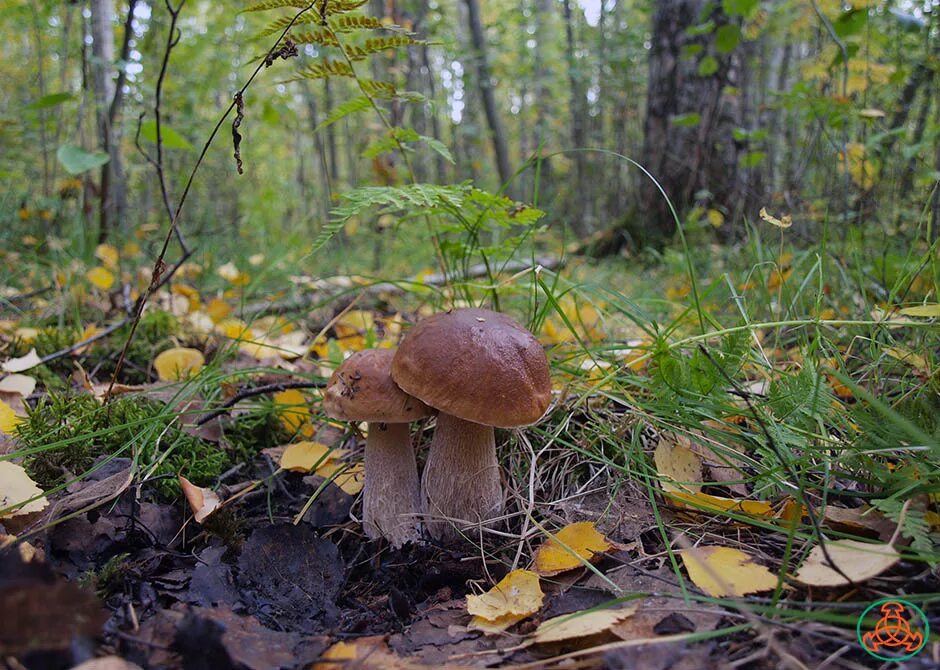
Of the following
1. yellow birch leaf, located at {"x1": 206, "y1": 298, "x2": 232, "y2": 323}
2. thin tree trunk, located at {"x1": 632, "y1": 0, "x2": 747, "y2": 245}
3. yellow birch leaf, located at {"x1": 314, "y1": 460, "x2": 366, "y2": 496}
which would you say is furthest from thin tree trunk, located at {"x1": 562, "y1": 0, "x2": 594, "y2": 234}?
yellow birch leaf, located at {"x1": 314, "y1": 460, "x2": 366, "y2": 496}

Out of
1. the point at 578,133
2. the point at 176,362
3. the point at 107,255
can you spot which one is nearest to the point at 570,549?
the point at 176,362

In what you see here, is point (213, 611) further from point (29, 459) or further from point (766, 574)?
point (766, 574)

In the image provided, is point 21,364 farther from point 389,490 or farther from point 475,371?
point 475,371

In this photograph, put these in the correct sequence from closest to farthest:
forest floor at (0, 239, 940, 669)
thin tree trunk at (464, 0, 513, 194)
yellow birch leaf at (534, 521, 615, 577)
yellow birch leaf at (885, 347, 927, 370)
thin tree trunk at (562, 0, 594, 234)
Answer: forest floor at (0, 239, 940, 669) → yellow birch leaf at (534, 521, 615, 577) → yellow birch leaf at (885, 347, 927, 370) → thin tree trunk at (464, 0, 513, 194) → thin tree trunk at (562, 0, 594, 234)

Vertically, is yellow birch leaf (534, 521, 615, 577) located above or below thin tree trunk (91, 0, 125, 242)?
below

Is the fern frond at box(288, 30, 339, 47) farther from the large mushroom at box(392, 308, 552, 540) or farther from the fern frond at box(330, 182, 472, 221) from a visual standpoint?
the large mushroom at box(392, 308, 552, 540)

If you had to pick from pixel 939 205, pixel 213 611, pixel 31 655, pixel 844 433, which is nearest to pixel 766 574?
pixel 844 433
